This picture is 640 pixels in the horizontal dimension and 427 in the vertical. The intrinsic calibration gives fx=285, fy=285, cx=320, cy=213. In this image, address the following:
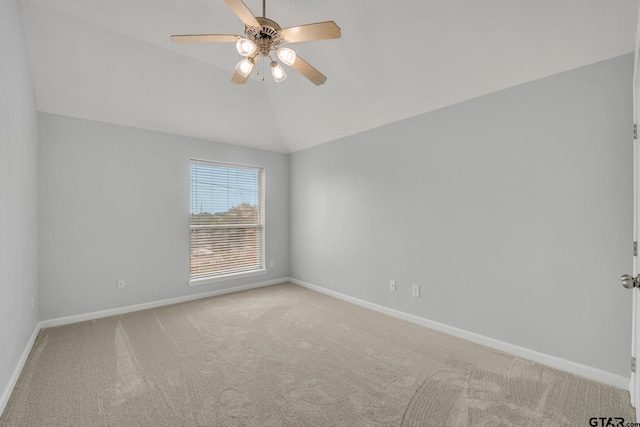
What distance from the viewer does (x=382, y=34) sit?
264 centimetres

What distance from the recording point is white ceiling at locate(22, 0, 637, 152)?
85.1 inches

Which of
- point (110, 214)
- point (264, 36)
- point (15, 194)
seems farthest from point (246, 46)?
point (110, 214)

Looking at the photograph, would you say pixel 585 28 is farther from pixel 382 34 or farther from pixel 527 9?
pixel 382 34

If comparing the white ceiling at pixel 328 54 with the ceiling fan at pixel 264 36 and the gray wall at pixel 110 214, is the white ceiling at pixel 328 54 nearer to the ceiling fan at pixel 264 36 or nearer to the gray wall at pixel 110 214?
the gray wall at pixel 110 214

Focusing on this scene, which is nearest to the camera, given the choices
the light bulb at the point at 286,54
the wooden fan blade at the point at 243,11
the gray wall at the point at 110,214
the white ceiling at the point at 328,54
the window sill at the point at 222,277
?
the wooden fan blade at the point at 243,11

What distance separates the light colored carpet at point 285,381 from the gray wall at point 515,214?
38 cm

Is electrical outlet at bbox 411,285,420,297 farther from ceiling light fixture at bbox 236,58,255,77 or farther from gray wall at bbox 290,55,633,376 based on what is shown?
ceiling light fixture at bbox 236,58,255,77

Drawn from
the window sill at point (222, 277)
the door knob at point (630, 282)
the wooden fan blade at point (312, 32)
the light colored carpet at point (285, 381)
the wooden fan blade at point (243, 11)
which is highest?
the wooden fan blade at point (243, 11)

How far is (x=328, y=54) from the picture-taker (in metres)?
3.04

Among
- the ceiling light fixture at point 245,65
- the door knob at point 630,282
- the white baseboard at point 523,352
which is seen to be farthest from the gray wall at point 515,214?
the ceiling light fixture at point 245,65

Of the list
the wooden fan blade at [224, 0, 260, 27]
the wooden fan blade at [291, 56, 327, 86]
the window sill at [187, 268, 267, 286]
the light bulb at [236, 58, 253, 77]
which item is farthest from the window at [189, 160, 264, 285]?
the wooden fan blade at [224, 0, 260, 27]

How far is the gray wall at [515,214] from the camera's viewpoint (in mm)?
2127

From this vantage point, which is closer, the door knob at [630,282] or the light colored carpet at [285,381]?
the door knob at [630,282]

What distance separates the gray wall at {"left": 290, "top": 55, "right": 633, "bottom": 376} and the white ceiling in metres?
0.24
